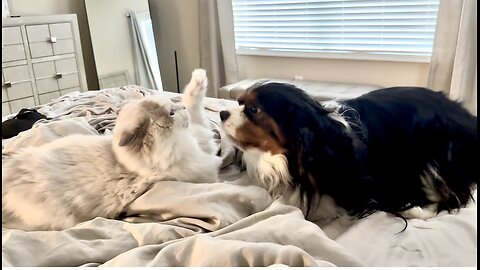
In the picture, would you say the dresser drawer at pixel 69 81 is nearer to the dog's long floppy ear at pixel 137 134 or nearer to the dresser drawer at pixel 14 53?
the dresser drawer at pixel 14 53

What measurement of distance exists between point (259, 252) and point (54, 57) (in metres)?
3.10

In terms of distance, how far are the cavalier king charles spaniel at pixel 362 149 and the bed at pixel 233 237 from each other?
0.06m

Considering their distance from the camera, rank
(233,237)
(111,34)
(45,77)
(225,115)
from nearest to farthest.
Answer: (233,237), (225,115), (45,77), (111,34)

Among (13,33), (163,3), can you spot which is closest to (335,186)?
(13,33)

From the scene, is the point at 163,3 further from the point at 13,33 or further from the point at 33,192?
the point at 33,192

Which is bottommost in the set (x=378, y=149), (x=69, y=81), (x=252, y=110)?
(x=69, y=81)

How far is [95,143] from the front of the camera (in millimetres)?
1193

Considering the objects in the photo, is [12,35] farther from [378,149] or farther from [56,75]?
[378,149]

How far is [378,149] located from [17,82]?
9.50ft

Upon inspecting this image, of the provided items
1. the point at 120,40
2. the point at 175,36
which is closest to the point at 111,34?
the point at 120,40

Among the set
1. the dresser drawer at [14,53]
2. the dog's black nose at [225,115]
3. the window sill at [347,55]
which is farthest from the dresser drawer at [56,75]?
the dog's black nose at [225,115]

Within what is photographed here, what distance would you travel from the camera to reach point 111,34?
3.67 m

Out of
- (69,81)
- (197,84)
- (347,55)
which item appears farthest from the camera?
(69,81)

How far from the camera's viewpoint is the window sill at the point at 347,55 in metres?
2.68
